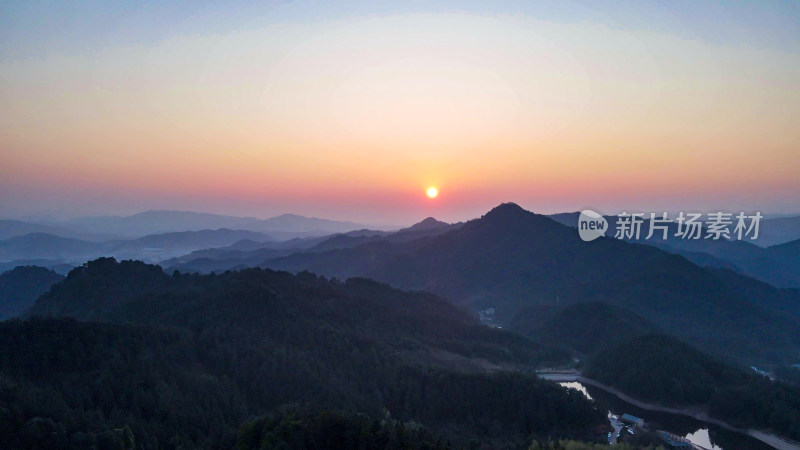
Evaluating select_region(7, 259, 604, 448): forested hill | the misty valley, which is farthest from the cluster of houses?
select_region(7, 259, 604, 448): forested hill

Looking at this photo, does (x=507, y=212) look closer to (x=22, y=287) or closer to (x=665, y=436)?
(x=665, y=436)

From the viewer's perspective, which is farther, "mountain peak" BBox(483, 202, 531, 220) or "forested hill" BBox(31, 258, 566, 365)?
"mountain peak" BBox(483, 202, 531, 220)

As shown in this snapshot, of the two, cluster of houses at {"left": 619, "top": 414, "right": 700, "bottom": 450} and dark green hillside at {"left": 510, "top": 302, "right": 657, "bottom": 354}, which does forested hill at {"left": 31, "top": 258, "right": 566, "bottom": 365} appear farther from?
cluster of houses at {"left": 619, "top": 414, "right": 700, "bottom": 450}

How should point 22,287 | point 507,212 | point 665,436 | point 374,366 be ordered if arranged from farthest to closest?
point 507,212 → point 22,287 → point 374,366 → point 665,436

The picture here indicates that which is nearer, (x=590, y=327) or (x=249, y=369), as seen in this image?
(x=249, y=369)

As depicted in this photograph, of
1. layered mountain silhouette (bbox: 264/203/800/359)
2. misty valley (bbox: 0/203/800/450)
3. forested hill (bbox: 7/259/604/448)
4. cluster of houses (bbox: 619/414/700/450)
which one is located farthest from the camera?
layered mountain silhouette (bbox: 264/203/800/359)

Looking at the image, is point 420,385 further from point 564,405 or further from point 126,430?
point 126,430

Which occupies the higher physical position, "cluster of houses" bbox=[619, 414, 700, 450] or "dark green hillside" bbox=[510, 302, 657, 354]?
"dark green hillside" bbox=[510, 302, 657, 354]

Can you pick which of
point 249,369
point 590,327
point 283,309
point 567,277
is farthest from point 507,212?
point 249,369

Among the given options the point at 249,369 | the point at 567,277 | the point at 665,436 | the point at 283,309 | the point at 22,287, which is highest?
the point at 567,277
